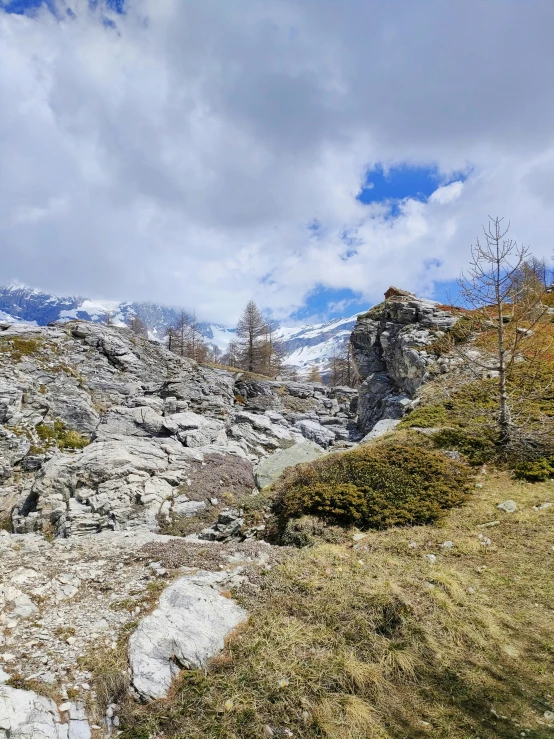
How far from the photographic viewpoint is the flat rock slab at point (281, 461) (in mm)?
18219

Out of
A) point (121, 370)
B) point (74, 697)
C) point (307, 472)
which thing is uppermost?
point (121, 370)

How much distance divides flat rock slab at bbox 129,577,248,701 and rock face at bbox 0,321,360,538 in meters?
9.47

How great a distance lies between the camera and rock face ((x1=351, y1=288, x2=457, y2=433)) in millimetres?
32875

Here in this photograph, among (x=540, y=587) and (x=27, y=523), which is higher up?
(x=540, y=587)

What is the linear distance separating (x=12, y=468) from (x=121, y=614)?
85.1 feet

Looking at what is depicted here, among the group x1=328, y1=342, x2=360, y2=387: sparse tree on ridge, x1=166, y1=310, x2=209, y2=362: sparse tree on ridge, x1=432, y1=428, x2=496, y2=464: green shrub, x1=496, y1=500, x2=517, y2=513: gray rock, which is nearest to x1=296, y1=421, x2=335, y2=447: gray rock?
x1=432, y1=428, x2=496, y2=464: green shrub

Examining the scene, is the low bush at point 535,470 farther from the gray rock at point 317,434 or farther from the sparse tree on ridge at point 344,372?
the sparse tree on ridge at point 344,372

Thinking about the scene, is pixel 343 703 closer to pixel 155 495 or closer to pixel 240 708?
pixel 240 708

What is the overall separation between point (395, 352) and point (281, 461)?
22082 millimetres

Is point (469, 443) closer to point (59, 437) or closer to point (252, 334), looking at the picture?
point (59, 437)

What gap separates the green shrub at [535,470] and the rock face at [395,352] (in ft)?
52.5

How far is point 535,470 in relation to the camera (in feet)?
39.5

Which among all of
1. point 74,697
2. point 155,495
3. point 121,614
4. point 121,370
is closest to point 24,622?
point 121,614

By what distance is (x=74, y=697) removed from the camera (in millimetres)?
4953
